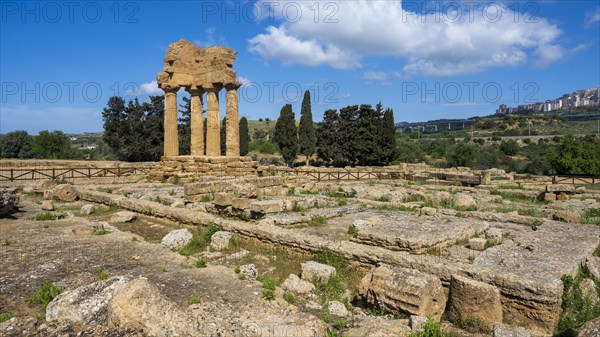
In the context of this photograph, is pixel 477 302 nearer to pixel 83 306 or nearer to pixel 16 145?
pixel 83 306

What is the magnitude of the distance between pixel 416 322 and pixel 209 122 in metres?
20.5

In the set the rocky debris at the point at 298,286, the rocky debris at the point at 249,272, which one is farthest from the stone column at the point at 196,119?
the rocky debris at the point at 298,286

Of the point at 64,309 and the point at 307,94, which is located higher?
the point at 307,94

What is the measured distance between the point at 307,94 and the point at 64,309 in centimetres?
4549

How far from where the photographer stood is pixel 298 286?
20.3 ft

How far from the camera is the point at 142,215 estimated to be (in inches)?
490

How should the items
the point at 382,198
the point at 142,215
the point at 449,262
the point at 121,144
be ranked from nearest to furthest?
the point at 449,262
the point at 142,215
the point at 382,198
the point at 121,144

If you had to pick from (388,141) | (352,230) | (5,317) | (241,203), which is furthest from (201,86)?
(388,141)

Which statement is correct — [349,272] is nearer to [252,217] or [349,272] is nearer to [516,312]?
[516,312]

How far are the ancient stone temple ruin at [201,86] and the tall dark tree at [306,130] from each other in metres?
25.8

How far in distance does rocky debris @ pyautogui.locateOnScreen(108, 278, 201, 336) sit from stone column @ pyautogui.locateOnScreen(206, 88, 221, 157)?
63.2 ft

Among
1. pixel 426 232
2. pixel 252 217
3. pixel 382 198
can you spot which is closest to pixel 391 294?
pixel 426 232

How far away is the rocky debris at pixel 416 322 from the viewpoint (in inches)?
179

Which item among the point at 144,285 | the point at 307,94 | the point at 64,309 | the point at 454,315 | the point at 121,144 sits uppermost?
the point at 307,94
